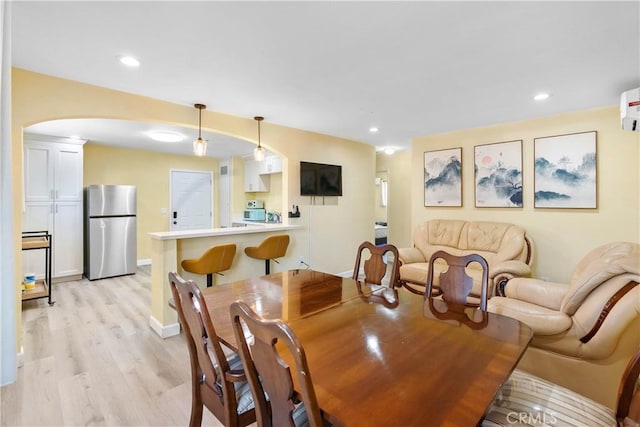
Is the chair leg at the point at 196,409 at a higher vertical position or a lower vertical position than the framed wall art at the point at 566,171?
lower

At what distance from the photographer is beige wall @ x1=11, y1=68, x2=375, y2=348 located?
2459 millimetres

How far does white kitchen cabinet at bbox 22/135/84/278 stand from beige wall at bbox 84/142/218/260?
1.74ft

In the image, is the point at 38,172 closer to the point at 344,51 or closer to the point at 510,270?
the point at 344,51

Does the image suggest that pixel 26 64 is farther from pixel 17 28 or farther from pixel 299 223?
pixel 299 223

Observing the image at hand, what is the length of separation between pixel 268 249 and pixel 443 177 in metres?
2.93

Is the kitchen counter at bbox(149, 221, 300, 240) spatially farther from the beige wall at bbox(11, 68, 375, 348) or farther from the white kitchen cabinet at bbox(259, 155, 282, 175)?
the white kitchen cabinet at bbox(259, 155, 282, 175)

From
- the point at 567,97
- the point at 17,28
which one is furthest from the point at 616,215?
the point at 17,28

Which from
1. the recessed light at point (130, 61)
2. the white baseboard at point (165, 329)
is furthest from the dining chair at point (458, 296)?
the recessed light at point (130, 61)

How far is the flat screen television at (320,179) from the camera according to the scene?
179 inches

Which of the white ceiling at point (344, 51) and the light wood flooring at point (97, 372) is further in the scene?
the light wood flooring at point (97, 372)

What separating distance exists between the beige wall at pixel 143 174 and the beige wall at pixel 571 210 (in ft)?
18.4

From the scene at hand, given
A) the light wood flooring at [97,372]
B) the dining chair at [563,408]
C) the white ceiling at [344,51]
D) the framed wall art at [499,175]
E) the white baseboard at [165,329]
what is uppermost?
the white ceiling at [344,51]

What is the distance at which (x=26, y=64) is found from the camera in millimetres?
2322

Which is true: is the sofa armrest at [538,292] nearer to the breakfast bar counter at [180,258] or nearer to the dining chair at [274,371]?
the dining chair at [274,371]
